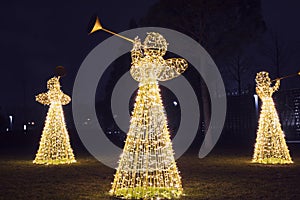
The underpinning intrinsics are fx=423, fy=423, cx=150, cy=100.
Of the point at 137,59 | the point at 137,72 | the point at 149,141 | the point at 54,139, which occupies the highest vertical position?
the point at 137,59

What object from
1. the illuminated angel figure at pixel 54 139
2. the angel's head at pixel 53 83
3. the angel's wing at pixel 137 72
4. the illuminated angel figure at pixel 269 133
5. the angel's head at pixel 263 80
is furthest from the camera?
the angel's head at pixel 53 83

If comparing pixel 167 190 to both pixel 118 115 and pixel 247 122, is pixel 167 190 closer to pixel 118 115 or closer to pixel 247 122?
pixel 247 122

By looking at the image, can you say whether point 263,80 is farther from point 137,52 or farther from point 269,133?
point 137,52

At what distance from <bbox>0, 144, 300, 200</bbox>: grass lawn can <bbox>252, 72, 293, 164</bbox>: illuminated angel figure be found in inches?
20.1

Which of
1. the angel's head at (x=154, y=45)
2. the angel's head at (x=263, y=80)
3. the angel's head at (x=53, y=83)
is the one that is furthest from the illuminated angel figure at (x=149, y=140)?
the angel's head at (x=53, y=83)

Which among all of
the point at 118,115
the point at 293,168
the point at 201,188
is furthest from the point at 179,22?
the point at 118,115

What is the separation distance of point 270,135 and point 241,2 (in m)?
8.43

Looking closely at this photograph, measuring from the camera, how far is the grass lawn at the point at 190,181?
7469mm

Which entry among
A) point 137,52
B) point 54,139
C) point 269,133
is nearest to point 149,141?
point 137,52

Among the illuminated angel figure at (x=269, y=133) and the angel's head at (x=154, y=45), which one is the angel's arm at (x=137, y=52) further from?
the illuminated angel figure at (x=269, y=133)

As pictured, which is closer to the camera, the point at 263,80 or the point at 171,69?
the point at 171,69

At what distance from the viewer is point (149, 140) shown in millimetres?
7207

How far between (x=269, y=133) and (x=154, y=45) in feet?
22.5

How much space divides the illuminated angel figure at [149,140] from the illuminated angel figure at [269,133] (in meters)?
6.26
